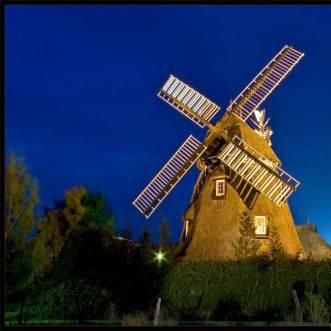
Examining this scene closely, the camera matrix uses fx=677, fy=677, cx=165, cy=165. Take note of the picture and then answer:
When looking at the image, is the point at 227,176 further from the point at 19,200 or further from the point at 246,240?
the point at 19,200

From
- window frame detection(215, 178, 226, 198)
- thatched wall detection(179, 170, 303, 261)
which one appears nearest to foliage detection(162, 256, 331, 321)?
thatched wall detection(179, 170, 303, 261)

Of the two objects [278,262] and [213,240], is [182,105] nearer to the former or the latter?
[213,240]

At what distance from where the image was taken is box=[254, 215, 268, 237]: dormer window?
27500 mm

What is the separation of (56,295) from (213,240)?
844 cm

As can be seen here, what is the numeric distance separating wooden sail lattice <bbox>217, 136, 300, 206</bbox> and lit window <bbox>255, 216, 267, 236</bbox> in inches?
56.2

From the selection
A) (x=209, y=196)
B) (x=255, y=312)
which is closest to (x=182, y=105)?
Result: (x=209, y=196)

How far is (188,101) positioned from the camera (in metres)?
29.4

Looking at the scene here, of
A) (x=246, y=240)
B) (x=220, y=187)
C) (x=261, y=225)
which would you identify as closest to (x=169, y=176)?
(x=220, y=187)

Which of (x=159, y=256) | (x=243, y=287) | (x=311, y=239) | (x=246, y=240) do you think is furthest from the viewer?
(x=311, y=239)

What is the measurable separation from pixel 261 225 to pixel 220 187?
2.30m

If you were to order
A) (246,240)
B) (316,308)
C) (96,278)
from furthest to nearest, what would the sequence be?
(246,240), (96,278), (316,308)

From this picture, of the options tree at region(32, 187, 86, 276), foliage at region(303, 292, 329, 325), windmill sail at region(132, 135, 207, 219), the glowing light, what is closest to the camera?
foliage at region(303, 292, 329, 325)

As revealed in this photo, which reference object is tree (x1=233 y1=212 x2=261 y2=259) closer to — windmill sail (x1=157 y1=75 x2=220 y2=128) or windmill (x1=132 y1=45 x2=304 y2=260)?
windmill (x1=132 y1=45 x2=304 y2=260)

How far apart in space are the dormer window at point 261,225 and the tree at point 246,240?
619mm
